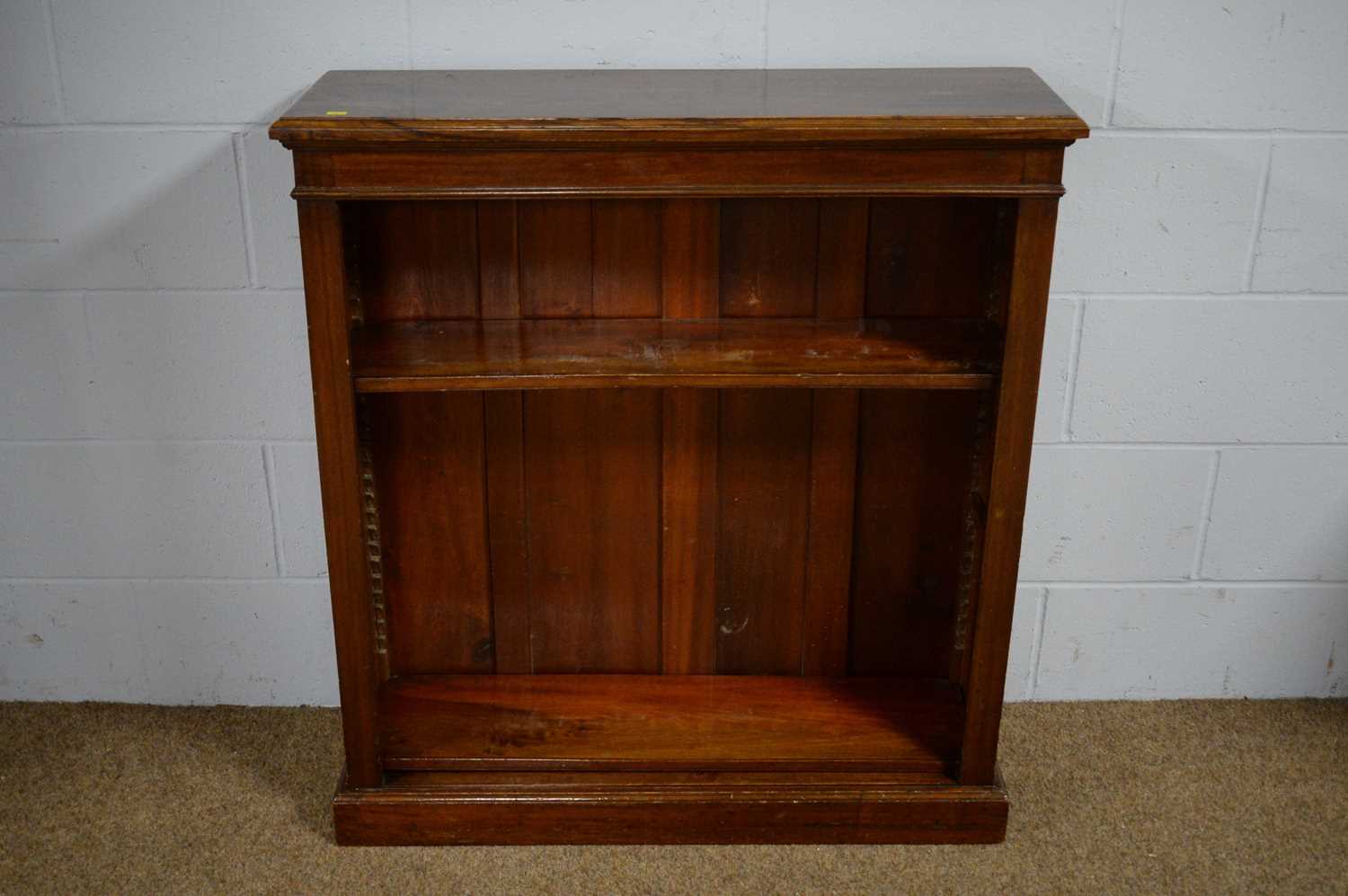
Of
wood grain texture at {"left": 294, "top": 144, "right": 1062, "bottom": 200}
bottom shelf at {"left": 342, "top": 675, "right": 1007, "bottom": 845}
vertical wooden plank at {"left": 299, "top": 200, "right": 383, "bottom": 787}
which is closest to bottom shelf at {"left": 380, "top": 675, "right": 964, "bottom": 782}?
bottom shelf at {"left": 342, "top": 675, "right": 1007, "bottom": 845}

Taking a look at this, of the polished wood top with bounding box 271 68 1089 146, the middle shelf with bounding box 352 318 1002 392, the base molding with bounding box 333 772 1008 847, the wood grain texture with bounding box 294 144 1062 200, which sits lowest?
the base molding with bounding box 333 772 1008 847


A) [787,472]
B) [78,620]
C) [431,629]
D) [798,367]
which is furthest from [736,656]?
[78,620]

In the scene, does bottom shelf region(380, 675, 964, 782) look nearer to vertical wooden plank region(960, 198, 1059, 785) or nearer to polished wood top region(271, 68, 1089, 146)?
vertical wooden plank region(960, 198, 1059, 785)

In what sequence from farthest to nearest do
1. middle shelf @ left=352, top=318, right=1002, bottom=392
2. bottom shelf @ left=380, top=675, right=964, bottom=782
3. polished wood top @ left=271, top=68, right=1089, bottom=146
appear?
bottom shelf @ left=380, top=675, right=964, bottom=782 → middle shelf @ left=352, top=318, right=1002, bottom=392 → polished wood top @ left=271, top=68, right=1089, bottom=146

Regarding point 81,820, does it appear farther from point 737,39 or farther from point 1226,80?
point 1226,80

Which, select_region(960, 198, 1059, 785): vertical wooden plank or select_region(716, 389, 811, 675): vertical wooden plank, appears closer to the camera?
select_region(960, 198, 1059, 785): vertical wooden plank

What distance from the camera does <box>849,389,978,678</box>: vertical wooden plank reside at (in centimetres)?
181

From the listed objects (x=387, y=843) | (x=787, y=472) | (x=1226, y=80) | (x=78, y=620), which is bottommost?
(x=387, y=843)

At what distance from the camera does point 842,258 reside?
5.65 ft

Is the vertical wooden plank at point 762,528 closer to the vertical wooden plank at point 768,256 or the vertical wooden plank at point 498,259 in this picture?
Result: the vertical wooden plank at point 768,256

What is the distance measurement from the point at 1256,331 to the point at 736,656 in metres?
0.90

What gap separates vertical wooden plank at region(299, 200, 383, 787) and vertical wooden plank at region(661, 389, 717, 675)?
17.8 inches

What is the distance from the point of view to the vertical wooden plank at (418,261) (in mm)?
1693

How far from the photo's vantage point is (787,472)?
185 cm
